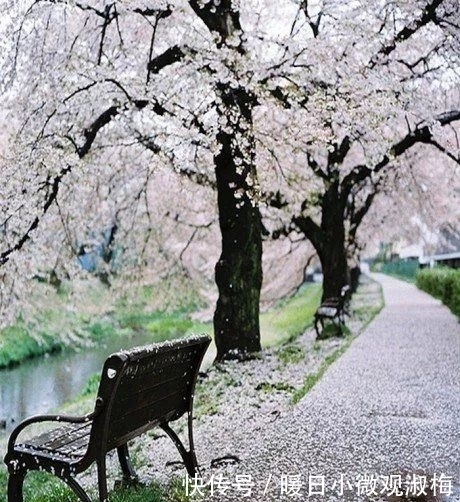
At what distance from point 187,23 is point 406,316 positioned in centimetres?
1301

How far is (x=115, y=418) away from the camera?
4238 millimetres

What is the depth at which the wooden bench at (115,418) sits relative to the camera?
399cm

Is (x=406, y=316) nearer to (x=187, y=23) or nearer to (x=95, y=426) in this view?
(x=187, y=23)

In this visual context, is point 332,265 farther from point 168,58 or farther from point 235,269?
point 168,58

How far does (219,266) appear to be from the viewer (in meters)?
11.2

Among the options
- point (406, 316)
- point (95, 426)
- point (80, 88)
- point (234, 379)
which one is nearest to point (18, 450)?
point (95, 426)

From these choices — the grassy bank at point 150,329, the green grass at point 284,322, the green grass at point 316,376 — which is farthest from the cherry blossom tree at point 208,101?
the green grass at point 284,322

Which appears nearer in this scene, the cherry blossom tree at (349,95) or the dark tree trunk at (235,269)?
the cherry blossom tree at (349,95)

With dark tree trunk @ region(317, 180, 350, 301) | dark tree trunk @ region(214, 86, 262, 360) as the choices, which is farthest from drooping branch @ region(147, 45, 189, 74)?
dark tree trunk @ region(317, 180, 350, 301)

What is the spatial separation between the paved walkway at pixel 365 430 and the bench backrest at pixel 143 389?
35.6 inches

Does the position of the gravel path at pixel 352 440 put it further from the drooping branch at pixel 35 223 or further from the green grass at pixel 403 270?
the green grass at pixel 403 270

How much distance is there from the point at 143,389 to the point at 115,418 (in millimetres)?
312

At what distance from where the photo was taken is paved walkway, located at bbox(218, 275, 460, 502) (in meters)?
5.25

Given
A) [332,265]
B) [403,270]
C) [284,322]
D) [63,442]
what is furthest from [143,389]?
[403,270]
